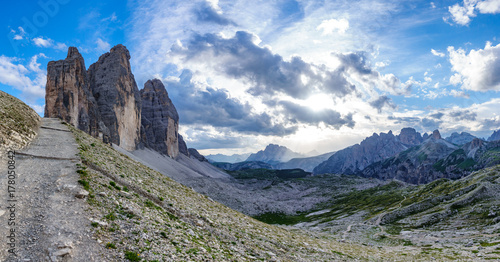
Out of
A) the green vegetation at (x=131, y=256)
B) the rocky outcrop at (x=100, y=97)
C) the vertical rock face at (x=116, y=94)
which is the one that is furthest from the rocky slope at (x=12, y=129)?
the vertical rock face at (x=116, y=94)

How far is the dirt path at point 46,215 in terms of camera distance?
46.3 ft

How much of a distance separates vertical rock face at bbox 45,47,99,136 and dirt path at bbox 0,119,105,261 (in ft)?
295

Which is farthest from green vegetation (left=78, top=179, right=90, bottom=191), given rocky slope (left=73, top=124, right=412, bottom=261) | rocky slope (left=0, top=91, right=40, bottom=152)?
rocky slope (left=0, top=91, right=40, bottom=152)

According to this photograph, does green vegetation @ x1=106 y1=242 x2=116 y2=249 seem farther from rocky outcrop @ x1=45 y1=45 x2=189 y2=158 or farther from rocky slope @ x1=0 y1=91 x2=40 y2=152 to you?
rocky outcrop @ x1=45 y1=45 x2=189 y2=158

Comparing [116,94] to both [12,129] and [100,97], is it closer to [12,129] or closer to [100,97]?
[100,97]

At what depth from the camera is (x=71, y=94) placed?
349 feet

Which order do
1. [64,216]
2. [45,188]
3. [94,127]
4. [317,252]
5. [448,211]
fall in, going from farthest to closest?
[94,127]
[448,211]
[317,252]
[45,188]
[64,216]

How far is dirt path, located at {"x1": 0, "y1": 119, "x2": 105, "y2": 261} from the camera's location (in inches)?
556

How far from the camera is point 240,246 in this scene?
79.0 ft

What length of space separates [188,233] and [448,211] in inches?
3422

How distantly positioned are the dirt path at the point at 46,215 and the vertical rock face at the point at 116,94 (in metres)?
121

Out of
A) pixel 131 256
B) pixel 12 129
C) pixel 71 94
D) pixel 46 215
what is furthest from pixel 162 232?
pixel 71 94

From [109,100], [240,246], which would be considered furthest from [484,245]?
[109,100]

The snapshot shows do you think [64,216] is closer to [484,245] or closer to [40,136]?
[40,136]
